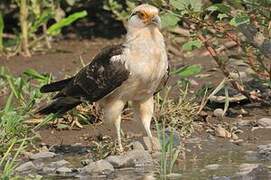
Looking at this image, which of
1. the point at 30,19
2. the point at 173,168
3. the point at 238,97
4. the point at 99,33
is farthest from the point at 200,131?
the point at 99,33

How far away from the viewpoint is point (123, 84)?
22.2 ft

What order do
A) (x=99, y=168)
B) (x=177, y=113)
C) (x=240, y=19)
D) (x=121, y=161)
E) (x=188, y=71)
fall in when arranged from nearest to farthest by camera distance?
1. (x=99, y=168)
2. (x=121, y=161)
3. (x=240, y=19)
4. (x=177, y=113)
5. (x=188, y=71)

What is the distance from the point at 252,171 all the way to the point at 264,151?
30.8 inches

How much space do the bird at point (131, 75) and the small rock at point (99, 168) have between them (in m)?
0.44

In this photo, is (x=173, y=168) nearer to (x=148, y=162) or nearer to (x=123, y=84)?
(x=148, y=162)

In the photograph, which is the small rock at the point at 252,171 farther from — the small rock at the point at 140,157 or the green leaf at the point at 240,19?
the green leaf at the point at 240,19

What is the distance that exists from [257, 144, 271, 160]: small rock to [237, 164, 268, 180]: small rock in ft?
1.29

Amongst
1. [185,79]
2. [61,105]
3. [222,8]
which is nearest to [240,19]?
[222,8]

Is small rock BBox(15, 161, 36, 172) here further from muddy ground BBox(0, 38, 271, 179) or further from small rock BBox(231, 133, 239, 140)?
small rock BBox(231, 133, 239, 140)

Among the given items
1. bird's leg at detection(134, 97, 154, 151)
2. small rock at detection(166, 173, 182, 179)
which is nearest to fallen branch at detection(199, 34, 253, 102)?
bird's leg at detection(134, 97, 154, 151)

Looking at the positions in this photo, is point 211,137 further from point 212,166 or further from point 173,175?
point 173,175

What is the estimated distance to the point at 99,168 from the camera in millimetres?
6195

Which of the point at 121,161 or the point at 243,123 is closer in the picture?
the point at 121,161

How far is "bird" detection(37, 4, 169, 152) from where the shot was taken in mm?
6746
